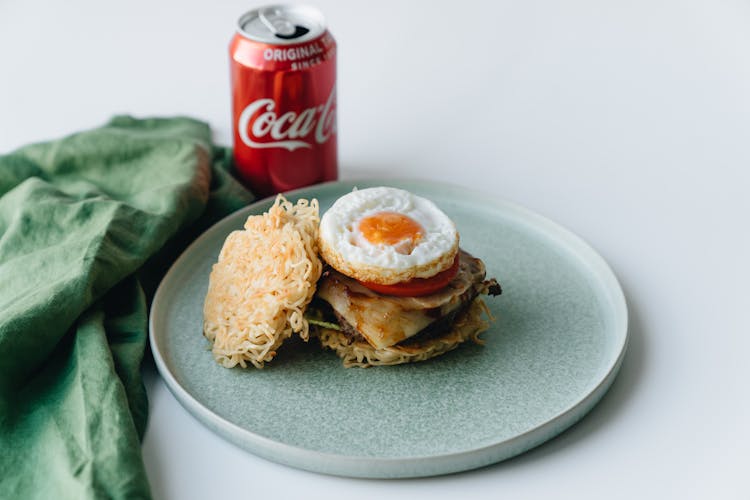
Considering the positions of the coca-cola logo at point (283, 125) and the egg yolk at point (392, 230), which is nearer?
the egg yolk at point (392, 230)

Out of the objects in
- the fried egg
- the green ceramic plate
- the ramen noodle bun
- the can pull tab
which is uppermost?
the can pull tab

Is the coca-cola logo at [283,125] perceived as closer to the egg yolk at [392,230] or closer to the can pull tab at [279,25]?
the can pull tab at [279,25]

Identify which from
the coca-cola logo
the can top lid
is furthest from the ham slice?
the can top lid

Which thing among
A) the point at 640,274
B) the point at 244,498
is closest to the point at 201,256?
the point at 244,498

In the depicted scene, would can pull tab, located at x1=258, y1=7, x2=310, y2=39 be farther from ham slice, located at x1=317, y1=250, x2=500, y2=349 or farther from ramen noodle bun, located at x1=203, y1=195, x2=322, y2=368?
ham slice, located at x1=317, y1=250, x2=500, y2=349

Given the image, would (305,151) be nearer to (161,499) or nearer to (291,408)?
(291,408)

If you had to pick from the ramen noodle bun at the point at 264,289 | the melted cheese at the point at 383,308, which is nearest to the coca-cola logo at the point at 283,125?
the ramen noodle bun at the point at 264,289

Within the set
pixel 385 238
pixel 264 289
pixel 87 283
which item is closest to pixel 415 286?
pixel 385 238

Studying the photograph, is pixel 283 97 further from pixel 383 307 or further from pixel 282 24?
pixel 383 307
